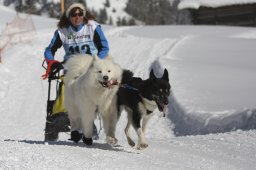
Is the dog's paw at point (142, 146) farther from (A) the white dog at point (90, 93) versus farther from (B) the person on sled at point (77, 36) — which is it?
(B) the person on sled at point (77, 36)

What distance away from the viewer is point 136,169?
479 cm

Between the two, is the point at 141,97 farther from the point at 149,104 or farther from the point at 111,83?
the point at 111,83

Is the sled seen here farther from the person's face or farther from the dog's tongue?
the dog's tongue

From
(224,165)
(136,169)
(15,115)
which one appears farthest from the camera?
(15,115)

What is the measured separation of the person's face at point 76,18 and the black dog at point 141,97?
43.8 inches

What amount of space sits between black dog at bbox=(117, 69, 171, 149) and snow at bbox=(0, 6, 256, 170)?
0.39m

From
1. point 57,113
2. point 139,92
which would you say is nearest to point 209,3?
point 57,113

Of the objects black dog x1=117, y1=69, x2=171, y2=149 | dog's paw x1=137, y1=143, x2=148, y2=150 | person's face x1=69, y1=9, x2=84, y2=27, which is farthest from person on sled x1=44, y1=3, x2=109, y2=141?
dog's paw x1=137, y1=143, x2=148, y2=150

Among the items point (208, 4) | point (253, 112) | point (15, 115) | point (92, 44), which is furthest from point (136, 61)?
point (208, 4)

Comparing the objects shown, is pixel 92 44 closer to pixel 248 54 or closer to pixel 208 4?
pixel 248 54

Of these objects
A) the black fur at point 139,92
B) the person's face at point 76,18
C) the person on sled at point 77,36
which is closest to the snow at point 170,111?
the black fur at point 139,92

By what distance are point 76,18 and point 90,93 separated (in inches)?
56.9

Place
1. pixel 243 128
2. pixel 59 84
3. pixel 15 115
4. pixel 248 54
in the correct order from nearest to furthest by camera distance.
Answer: pixel 59 84 → pixel 243 128 → pixel 15 115 → pixel 248 54

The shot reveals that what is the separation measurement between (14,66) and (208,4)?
807 inches
